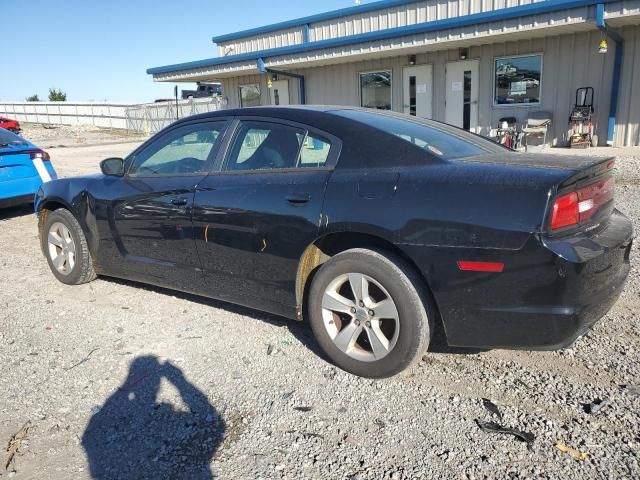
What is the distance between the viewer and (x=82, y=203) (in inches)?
178

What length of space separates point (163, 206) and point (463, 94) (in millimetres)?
11780

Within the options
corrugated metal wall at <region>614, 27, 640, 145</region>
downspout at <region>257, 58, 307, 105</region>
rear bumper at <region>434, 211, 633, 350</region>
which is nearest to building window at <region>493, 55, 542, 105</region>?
corrugated metal wall at <region>614, 27, 640, 145</region>

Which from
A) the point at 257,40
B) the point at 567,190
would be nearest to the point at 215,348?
the point at 567,190

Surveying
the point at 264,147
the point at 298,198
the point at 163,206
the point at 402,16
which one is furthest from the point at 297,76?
the point at 298,198

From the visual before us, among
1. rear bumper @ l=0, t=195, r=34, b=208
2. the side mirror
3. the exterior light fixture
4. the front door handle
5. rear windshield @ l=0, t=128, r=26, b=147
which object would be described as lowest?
rear bumper @ l=0, t=195, r=34, b=208

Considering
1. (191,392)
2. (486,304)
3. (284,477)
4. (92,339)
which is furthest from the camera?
(92,339)

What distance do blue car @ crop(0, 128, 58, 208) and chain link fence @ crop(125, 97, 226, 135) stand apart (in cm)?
2137

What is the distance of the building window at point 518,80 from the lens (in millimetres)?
12656

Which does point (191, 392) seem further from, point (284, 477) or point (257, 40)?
point (257, 40)

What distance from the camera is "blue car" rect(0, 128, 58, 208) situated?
23.8 feet

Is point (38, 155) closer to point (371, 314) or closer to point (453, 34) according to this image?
point (371, 314)

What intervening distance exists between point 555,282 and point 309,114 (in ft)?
5.93

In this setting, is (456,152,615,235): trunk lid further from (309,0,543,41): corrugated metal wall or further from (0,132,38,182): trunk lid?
(309,0,543,41): corrugated metal wall

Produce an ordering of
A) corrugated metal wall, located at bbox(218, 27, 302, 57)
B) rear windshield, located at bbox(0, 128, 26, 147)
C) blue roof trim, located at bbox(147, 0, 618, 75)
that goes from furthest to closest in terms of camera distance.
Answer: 1. corrugated metal wall, located at bbox(218, 27, 302, 57)
2. blue roof trim, located at bbox(147, 0, 618, 75)
3. rear windshield, located at bbox(0, 128, 26, 147)
